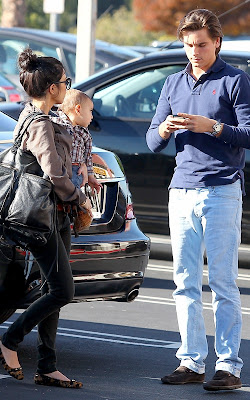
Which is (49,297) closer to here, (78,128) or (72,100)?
(78,128)

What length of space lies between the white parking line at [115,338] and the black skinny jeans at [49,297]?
4.27 ft

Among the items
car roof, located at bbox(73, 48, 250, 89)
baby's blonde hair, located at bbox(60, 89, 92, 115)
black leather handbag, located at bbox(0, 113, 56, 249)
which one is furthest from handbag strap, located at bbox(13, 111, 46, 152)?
car roof, located at bbox(73, 48, 250, 89)

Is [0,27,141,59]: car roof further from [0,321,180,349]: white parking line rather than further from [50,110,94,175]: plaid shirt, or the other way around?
[50,110,94,175]: plaid shirt

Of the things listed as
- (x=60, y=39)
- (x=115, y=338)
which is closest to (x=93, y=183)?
(x=115, y=338)

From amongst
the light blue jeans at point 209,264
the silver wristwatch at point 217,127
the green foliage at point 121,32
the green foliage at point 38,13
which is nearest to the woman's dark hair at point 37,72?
the silver wristwatch at point 217,127

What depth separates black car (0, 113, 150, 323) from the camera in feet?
17.5

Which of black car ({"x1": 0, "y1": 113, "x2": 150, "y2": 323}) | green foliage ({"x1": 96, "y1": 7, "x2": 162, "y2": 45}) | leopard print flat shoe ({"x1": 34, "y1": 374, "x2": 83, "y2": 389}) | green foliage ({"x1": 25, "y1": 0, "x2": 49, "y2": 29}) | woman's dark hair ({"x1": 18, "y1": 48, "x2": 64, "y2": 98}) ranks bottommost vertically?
leopard print flat shoe ({"x1": 34, "y1": 374, "x2": 83, "y2": 389})

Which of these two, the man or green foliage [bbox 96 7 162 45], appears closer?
the man

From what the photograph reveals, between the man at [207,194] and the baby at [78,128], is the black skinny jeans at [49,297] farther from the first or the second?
the man at [207,194]

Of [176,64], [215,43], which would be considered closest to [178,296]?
Answer: [215,43]

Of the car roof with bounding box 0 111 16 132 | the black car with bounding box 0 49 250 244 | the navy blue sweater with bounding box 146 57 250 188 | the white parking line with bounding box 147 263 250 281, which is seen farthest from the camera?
the white parking line with bounding box 147 263 250 281

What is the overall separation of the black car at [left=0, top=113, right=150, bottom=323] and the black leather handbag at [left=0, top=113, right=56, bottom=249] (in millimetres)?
368

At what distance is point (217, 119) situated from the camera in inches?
209

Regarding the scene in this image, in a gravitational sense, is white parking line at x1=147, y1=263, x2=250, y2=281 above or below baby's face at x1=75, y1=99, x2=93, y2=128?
below
